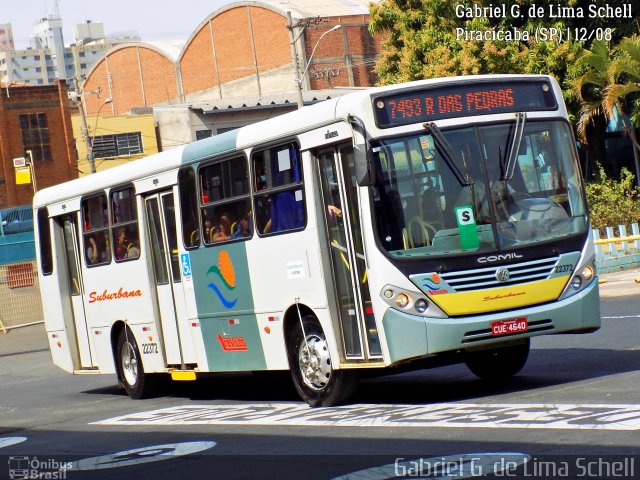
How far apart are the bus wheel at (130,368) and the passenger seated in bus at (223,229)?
328 cm

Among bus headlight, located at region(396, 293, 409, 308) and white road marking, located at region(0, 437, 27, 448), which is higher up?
bus headlight, located at region(396, 293, 409, 308)

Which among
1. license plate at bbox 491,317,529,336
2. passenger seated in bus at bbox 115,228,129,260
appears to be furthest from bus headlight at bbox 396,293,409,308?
passenger seated in bus at bbox 115,228,129,260

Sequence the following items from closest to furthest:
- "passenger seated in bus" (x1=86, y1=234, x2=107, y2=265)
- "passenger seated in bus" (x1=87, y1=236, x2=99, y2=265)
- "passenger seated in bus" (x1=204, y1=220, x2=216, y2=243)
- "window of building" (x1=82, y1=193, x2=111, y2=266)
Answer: "passenger seated in bus" (x1=204, y1=220, x2=216, y2=243) → "window of building" (x1=82, y1=193, x2=111, y2=266) → "passenger seated in bus" (x1=86, y1=234, x2=107, y2=265) → "passenger seated in bus" (x1=87, y1=236, x2=99, y2=265)

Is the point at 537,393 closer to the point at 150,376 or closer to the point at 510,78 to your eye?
the point at 510,78

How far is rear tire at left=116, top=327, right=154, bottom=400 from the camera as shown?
648 inches

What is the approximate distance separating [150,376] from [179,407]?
6.60 ft

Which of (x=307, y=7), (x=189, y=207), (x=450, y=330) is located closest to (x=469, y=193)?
(x=450, y=330)

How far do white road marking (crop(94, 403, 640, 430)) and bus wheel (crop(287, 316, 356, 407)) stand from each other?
0.49 ft

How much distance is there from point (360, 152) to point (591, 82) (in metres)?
21.4

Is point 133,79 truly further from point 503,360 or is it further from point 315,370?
point 315,370

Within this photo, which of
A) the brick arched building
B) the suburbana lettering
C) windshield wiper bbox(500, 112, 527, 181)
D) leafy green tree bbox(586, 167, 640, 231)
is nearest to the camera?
windshield wiper bbox(500, 112, 527, 181)

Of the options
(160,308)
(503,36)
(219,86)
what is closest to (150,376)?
(160,308)

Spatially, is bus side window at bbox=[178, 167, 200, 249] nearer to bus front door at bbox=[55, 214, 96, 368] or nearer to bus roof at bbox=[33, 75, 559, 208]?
bus roof at bbox=[33, 75, 559, 208]

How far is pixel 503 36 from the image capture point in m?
33.1
